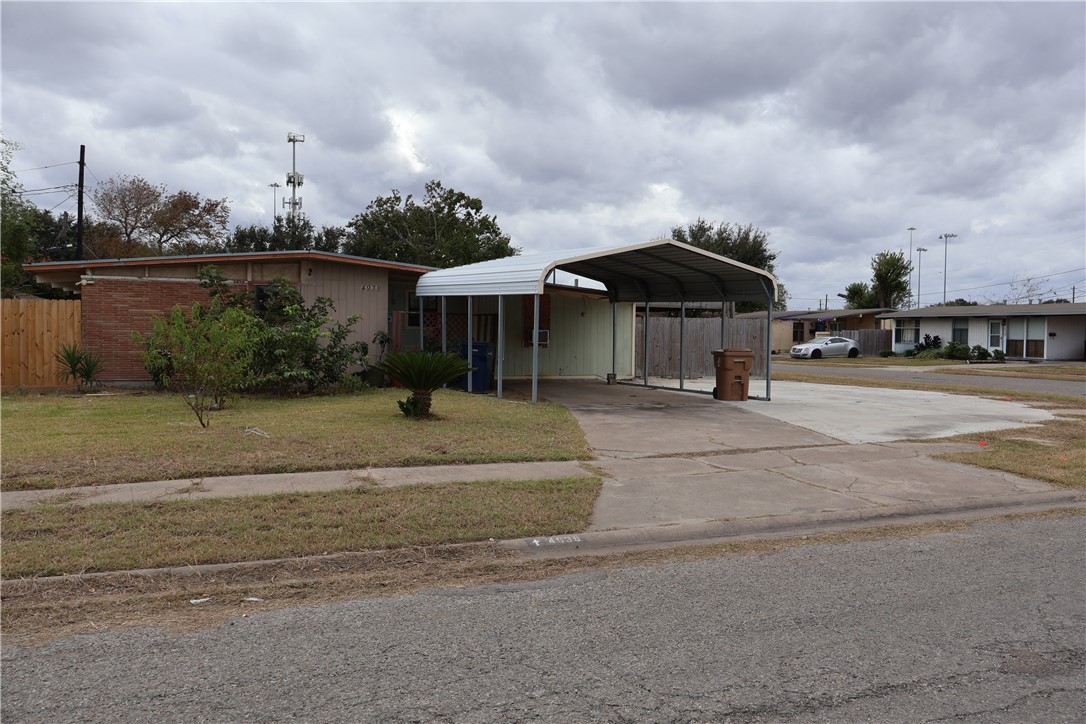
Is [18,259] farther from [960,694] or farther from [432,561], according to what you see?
[960,694]

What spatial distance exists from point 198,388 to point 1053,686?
1069 centimetres

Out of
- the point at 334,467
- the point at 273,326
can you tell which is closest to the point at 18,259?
the point at 273,326

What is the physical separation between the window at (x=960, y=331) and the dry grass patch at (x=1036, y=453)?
35.5 m

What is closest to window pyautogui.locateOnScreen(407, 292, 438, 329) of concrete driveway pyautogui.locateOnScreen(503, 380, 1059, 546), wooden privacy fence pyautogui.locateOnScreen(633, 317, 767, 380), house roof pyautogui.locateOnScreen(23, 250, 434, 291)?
house roof pyautogui.locateOnScreen(23, 250, 434, 291)

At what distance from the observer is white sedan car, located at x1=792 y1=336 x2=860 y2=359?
149 feet

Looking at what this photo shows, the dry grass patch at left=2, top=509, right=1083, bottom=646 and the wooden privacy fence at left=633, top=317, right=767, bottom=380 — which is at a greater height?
the wooden privacy fence at left=633, top=317, right=767, bottom=380

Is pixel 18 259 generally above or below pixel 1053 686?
above

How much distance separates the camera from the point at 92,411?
1190 cm

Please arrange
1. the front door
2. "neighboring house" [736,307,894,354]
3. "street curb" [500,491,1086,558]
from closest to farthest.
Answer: "street curb" [500,491,1086,558] < the front door < "neighboring house" [736,307,894,354]

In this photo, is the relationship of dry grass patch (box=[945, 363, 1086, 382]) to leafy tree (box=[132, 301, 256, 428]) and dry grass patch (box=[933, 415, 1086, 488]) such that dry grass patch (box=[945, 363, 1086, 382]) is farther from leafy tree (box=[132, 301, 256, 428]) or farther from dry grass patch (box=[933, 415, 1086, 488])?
leafy tree (box=[132, 301, 256, 428])

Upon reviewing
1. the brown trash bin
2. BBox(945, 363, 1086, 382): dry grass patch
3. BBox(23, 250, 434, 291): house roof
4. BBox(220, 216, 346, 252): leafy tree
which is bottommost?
BBox(945, 363, 1086, 382): dry grass patch

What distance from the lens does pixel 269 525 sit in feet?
19.3

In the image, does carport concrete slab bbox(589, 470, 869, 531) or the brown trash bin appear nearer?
carport concrete slab bbox(589, 470, 869, 531)

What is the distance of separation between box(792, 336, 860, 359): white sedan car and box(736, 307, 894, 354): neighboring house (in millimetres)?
6509
